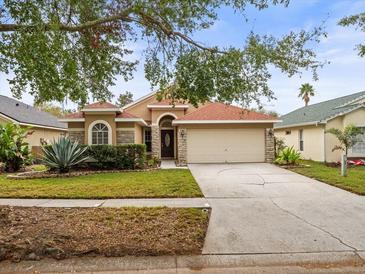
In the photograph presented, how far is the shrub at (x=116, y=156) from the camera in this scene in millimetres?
16188

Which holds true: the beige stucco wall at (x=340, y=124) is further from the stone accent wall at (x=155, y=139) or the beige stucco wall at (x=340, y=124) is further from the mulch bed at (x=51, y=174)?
the mulch bed at (x=51, y=174)

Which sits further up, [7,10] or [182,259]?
[7,10]

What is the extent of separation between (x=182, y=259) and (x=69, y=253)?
1816 mm

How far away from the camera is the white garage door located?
762 inches

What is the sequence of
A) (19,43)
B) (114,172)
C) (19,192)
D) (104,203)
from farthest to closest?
(114,172) < (19,192) < (104,203) < (19,43)

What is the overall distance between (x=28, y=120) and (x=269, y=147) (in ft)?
60.2

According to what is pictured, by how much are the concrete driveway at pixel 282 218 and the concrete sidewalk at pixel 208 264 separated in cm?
22

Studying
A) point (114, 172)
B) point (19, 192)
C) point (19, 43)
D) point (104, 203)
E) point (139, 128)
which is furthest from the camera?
point (139, 128)

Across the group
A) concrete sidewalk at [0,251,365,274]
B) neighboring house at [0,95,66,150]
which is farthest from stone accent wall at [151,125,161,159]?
concrete sidewalk at [0,251,365,274]

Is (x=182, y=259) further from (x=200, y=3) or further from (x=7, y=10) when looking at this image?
(x=7, y=10)

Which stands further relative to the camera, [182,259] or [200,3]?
[200,3]

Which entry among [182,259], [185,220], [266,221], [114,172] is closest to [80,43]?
[185,220]

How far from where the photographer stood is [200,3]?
6410 millimetres

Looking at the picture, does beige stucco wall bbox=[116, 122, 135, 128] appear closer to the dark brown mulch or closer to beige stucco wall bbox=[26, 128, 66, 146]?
beige stucco wall bbox=[26, 128, 66, 146]
